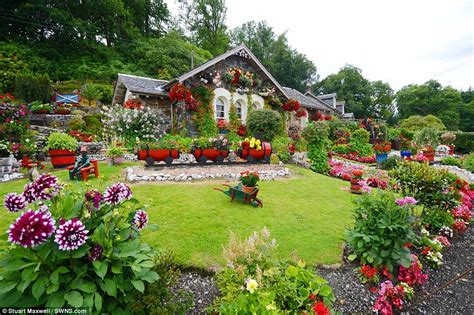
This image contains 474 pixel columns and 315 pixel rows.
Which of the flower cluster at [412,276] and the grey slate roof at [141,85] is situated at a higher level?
the grey slate roof at [141,85]

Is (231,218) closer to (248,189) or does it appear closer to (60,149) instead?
(248,189)

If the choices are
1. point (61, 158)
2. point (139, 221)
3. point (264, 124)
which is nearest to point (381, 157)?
point (264, 124)

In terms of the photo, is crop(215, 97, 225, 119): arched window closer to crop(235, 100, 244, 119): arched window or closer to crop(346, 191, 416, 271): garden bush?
crop(235, 100, 244, 119): arched window

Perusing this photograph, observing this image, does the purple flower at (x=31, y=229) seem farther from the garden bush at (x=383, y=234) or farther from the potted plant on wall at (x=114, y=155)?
the potted plant on wall at (x=114, y=155)

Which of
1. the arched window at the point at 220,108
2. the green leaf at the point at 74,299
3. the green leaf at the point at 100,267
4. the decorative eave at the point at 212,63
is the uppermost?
the decorative eave at the point at 212,63

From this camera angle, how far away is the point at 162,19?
99.6ft

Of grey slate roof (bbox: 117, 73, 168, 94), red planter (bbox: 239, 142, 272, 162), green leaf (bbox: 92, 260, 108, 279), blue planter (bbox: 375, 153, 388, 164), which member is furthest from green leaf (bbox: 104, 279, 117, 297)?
blue planter (bbox: 375, 153, 388, 164)

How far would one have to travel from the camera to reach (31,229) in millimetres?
1366

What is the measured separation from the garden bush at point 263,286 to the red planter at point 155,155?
18.6 ft

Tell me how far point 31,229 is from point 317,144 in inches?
377

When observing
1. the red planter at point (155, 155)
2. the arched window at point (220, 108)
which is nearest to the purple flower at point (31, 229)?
the red planter at point (155, 155)

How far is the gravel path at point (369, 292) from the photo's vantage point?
2.54 meters

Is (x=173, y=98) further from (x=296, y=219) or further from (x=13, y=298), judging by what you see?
(x=13, y=298)

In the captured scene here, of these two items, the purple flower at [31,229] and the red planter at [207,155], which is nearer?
the purple flower at [31,229]
